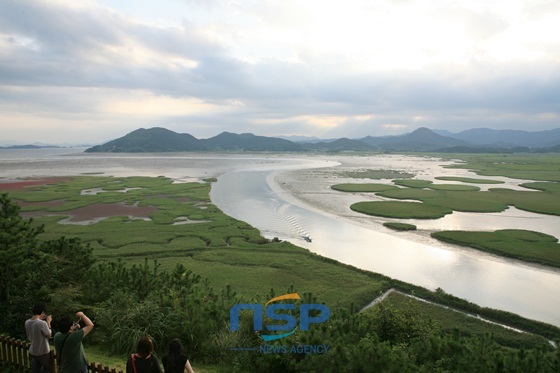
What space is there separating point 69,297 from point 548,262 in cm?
3035

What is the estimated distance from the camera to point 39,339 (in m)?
8.02

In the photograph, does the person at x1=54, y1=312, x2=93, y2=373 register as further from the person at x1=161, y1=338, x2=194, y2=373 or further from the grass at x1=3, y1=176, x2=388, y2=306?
the grass at x1=3, y1=176, x2=388, y2=306

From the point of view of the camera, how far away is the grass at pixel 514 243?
27500 mm

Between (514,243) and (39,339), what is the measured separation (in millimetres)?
33958

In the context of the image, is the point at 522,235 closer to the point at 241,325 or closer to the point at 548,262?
the point at 548,262

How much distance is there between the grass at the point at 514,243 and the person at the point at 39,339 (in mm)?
30648

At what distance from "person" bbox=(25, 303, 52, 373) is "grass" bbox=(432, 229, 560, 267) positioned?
3065cm

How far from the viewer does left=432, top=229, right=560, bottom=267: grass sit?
90.2 feet

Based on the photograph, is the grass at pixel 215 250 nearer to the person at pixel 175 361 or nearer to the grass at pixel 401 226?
the person at pixel 175 361

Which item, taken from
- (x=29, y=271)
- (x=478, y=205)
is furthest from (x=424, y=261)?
(x=478, y=205)

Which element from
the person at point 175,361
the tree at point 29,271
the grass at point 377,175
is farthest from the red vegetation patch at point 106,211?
the grass at point 377,175

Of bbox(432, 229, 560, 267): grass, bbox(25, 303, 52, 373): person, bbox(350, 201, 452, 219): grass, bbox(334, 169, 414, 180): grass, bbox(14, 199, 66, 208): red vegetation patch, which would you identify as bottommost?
bbox(432, 229, 560, 267): grass

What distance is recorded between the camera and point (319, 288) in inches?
856

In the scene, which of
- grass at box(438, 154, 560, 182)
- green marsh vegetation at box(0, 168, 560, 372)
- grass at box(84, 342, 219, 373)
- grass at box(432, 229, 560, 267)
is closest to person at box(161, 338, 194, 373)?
green marsh vegetation at box(0, 168, 560, 372)
